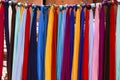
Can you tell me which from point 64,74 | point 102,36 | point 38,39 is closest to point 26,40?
point 38,39

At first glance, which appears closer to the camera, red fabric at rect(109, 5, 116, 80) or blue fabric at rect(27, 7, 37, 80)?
red fabric at rect(109, 5, 116, 80)

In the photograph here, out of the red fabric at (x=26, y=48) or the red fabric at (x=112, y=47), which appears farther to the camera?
the red fabric at (x=26, y=48)

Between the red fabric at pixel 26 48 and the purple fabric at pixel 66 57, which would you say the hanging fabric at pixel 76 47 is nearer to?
the purple fabric at pixel 66 57

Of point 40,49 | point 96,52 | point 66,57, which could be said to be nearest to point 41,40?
point 40,49

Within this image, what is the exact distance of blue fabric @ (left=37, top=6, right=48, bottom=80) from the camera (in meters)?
1.63

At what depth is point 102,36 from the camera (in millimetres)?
1552

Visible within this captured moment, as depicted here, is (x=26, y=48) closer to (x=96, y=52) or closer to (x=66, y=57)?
(x=66, y=57)

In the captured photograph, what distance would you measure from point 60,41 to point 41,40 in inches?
4.4

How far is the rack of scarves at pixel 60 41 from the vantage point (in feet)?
5.08

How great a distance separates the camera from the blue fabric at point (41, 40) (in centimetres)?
163

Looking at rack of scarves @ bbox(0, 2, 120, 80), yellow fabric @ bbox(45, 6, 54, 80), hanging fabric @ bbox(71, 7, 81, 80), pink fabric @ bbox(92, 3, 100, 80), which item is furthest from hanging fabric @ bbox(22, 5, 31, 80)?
pink fabric @ bbox(92, 3, 100, 80)

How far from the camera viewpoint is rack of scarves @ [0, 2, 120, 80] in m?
1.55

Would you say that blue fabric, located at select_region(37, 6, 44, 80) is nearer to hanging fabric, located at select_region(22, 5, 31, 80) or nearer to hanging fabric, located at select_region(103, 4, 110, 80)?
hanging fabric, located at select_region(22, 5, 31, 80)

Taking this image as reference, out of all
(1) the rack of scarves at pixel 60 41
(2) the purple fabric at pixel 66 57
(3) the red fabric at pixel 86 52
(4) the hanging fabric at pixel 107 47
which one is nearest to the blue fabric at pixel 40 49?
(1) the rack of scarves at pixel 60 41
